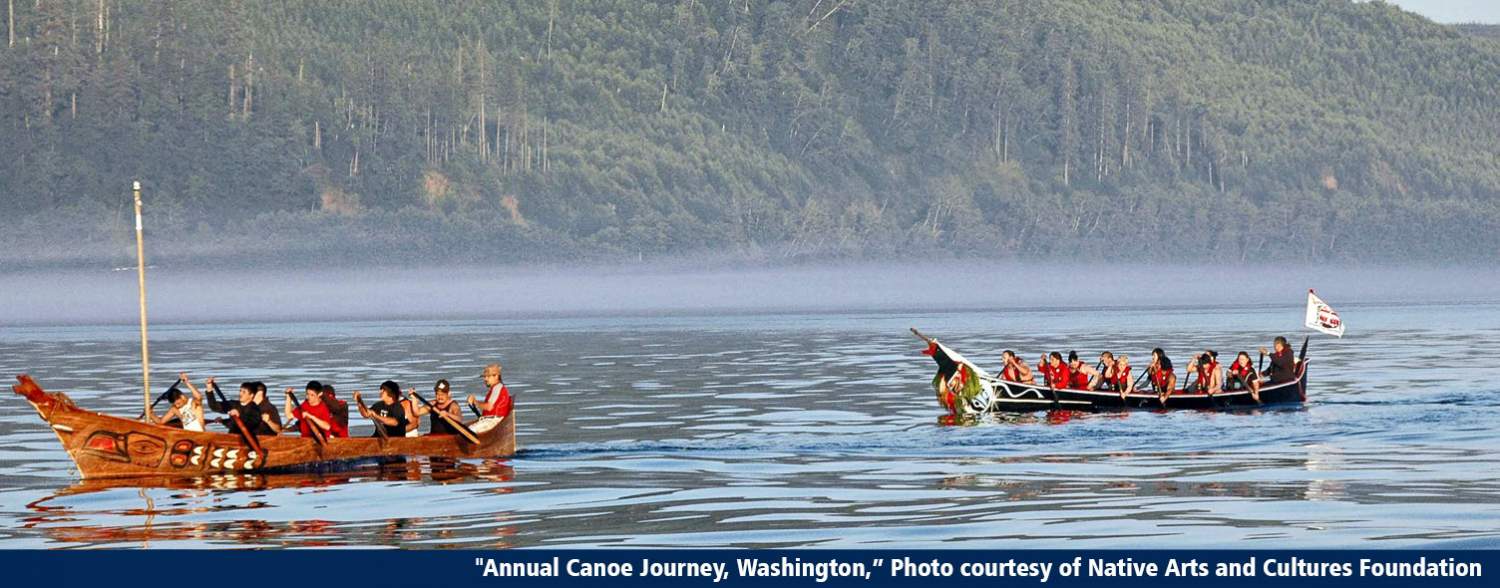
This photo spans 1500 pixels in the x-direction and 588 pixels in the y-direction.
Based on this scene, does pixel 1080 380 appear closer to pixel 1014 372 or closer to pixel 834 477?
pixel 1014 372

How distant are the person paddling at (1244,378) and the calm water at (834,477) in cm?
133

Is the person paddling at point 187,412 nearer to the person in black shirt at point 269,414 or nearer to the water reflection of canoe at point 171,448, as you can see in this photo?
A: the water reflection of canoe at point 171,448

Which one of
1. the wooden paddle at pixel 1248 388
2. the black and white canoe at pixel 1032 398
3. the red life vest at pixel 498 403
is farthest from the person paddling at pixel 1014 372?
the red life vest at pixel 498 403

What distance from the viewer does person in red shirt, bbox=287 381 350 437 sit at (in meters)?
37.3

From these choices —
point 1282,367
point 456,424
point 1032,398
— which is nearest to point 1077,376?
point 1032,398

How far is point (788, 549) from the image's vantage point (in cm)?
2608

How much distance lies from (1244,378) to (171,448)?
26777 millimetres

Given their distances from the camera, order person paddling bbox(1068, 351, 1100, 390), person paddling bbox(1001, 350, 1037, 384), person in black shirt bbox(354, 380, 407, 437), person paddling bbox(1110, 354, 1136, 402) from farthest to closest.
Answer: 1. person paddling bbox(1001, 350, 1037, 384)
2. person paddling bbox(1068, 351, 1100, 390)
3. person paddling bbox(1110, 354, 1136, 402)
4. person in black shirt bbox(354, 380, 407, 437)

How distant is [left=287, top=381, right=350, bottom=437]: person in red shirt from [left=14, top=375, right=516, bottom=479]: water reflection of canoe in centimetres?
54

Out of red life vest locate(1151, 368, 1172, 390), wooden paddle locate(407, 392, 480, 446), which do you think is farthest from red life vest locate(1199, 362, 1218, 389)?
wooden paddle locate(407, 392, 480, 446)

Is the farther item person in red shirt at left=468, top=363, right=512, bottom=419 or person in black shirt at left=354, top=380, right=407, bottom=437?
person in red shirt at left=468, top=363, right=512, bottom=419

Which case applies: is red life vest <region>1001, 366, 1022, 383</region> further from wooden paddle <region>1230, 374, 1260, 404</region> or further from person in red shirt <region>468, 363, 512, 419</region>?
person in red shirt <region>468, 363, 512, 419</region>
